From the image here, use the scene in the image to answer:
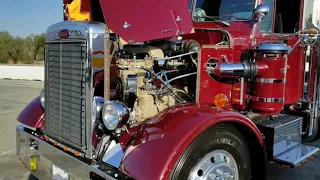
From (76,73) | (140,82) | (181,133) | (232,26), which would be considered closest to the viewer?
(181,133)

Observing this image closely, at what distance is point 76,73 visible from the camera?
2.92 metres

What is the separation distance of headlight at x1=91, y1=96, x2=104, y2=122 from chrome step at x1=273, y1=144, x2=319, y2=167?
2.06 metres

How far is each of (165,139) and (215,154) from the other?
1.79 feet

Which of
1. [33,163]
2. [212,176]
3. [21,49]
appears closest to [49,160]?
[33,163]

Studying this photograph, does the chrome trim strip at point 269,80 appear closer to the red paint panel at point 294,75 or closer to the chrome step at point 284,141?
the red paint panel at point 294,75

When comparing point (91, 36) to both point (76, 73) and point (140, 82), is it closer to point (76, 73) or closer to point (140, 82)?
point (76, 73)

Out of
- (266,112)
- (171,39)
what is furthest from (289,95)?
(171,39)

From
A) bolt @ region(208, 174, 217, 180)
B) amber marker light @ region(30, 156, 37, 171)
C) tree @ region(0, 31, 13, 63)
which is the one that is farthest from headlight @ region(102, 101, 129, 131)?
tree @ region(0, 31, 13, 63)

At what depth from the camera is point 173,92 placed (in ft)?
11.1

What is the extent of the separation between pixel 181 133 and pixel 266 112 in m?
1.50

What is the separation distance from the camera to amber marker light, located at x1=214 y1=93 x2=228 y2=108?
11.3 ft

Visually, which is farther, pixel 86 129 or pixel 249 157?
pixel 249 157

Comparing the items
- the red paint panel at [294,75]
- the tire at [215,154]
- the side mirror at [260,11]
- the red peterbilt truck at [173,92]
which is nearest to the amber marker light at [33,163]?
the red peterbilt truck at [173,92]

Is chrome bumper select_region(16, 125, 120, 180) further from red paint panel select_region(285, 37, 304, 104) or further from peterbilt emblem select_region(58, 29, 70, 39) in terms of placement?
red paint panel select_region(285, 37, 304, 104)
